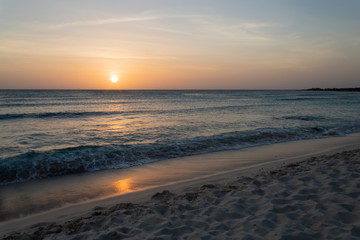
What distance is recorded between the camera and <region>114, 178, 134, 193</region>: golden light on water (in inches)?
222

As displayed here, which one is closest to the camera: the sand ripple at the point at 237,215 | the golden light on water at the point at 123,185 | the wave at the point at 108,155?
the sand ripple at the point at 237,215

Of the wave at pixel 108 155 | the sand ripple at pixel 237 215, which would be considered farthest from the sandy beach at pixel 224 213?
the wave at pixel 108 155

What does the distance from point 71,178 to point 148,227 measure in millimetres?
4039

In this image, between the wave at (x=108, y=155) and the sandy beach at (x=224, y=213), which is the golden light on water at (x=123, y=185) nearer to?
the sandy beach at (x=224, y=213)

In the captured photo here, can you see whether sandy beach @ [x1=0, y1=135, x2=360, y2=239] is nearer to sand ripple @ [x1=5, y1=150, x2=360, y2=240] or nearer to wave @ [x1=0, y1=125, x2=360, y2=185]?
sand ripple @ [x1=5, y1=150, x2=360, y2=240]

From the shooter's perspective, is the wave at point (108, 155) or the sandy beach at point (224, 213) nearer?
the sandy beach at point (224, 213)

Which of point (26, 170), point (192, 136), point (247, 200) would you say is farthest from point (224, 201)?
point (192, 136)

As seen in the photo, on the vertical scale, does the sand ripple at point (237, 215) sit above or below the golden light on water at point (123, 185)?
above

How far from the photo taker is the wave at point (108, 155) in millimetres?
7105

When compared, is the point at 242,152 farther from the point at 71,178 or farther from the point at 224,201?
the point at 71,178

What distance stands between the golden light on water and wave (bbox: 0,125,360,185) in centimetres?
144

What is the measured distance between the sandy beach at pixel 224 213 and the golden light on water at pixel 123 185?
417 mm

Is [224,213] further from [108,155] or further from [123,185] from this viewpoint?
[108,155]

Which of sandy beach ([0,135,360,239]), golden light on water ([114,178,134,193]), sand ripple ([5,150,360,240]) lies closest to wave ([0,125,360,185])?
golden light on water ([114,178,134,193])
